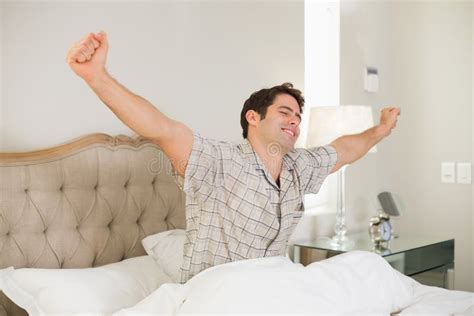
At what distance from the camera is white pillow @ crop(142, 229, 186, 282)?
185 centimetres

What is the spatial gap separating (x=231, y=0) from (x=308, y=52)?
2.23 feet

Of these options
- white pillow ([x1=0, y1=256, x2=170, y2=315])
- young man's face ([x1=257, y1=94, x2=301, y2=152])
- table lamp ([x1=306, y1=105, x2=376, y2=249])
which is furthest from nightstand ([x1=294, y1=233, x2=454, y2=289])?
white pillow ([x1=0, y1=256, x2=170, y2=315])

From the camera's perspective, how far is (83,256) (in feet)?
6.02

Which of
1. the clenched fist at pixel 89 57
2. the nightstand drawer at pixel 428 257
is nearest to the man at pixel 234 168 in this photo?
the clenched fist at pixel 89 57

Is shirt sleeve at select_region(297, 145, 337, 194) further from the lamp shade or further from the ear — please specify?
the lamp shade

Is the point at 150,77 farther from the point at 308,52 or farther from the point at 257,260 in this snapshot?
the point at 308,52

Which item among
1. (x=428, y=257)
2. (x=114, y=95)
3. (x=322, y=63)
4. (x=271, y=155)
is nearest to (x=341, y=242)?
(x=428, y=257)

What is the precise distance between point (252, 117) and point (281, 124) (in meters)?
0.11

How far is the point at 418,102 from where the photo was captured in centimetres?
328

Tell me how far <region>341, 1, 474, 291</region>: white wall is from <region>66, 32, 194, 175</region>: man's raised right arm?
184cm

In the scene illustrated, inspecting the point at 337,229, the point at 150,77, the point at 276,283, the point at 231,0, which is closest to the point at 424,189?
the point at 337,229

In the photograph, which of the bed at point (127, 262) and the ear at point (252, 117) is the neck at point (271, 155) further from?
the bed at point (127, 262)

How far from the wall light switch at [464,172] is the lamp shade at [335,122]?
78 centimetres

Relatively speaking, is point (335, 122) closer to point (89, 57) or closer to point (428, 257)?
point (428, 257)
